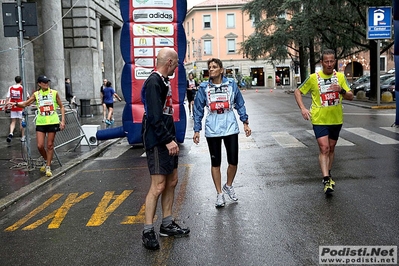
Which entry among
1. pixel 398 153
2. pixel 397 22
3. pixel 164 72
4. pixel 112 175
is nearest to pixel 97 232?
pixel 164 72

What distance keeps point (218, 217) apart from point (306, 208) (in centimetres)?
113

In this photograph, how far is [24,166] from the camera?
35.4ft

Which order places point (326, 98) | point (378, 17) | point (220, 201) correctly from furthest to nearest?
point (378, 17)
point (326, 98)
point (220, 201)

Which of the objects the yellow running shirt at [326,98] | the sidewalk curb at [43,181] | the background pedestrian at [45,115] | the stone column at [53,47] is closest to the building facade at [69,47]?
the stone column at [53,47]

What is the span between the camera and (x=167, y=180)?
17.8 ft

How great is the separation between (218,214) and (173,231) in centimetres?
99

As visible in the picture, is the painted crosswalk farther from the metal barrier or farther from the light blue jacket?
the light blue jacket

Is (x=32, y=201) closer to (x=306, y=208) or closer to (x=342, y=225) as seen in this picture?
(x=306, y=208)

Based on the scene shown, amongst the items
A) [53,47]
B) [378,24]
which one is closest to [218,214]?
[53,47]

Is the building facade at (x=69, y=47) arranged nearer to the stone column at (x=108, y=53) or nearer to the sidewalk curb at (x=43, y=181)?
the stone column at (x=108, y=53)

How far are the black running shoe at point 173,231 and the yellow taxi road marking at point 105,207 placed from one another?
3.43 feet

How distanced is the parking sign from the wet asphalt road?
13585 mm

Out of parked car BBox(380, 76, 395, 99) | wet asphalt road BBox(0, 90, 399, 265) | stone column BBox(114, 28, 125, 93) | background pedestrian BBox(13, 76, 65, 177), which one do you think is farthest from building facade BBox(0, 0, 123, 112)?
parked car BBox(380, 76, 395, 99)

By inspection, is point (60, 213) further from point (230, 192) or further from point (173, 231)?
point (230, 192)
